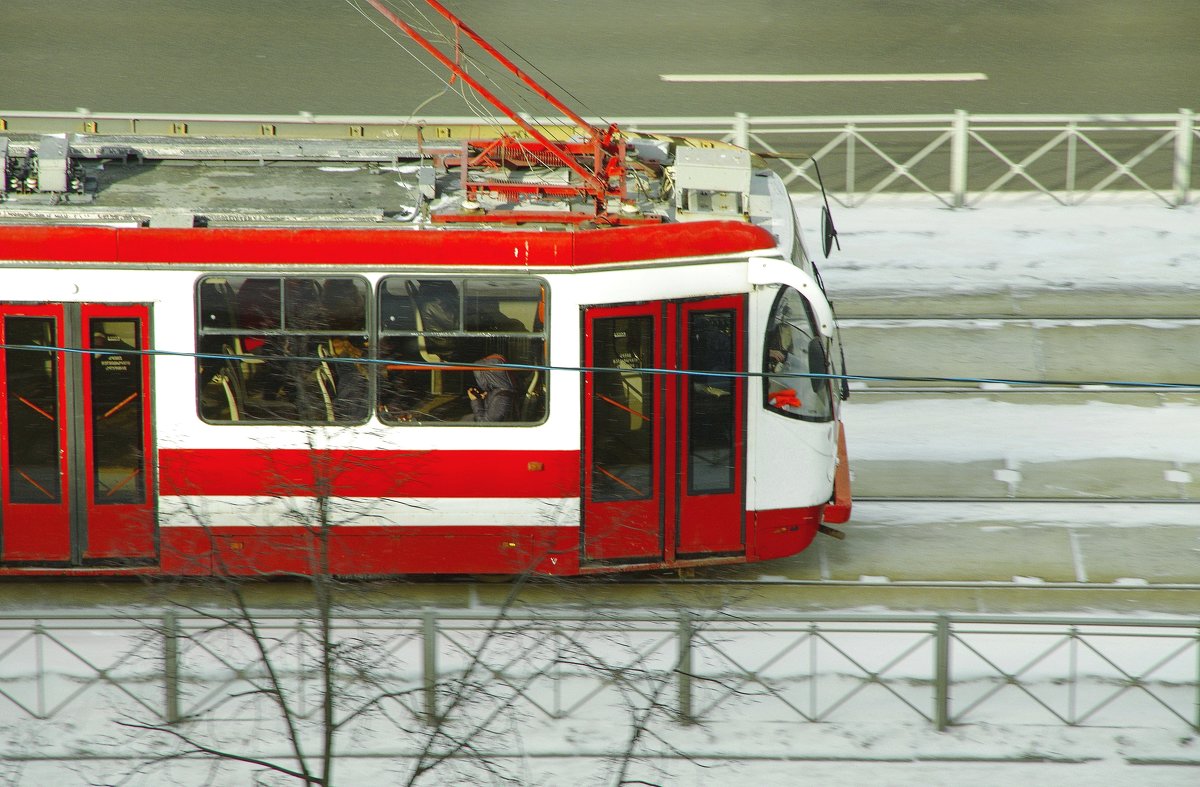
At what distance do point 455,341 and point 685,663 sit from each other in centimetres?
275

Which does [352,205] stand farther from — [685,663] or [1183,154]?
[1183,154]

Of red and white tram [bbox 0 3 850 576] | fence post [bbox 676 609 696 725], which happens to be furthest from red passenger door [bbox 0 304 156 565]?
fence post [bbox 676 609 696 725]

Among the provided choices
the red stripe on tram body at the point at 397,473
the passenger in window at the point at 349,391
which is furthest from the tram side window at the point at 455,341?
the red stripe on tram body at the point at 397,473

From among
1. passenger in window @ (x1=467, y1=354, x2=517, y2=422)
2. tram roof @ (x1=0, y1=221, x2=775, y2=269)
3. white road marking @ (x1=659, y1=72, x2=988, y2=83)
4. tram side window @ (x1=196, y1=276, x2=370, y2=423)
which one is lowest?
passenger in window @ (x1=467, y1=354, x2=517, y2=422)

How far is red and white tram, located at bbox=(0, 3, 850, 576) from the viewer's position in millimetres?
10469

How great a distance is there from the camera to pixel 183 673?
10031 mm

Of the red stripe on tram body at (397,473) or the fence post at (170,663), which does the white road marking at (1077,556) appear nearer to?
the red stripe on tram body at (397,473)

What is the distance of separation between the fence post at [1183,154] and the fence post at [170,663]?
1445 centimetres

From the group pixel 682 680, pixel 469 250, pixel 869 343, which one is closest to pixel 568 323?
pixel 469 250

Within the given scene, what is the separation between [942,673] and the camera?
972 centimetres

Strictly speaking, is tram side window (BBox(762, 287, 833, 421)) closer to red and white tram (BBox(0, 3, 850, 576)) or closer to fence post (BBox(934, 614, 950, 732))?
red and white tram (BBox(0, 3, 850, 576))

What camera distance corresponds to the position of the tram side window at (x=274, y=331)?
10453 millimetres

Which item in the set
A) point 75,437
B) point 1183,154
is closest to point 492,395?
point 75,437

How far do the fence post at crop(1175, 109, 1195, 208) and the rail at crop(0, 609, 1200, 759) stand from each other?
32.3 ft
